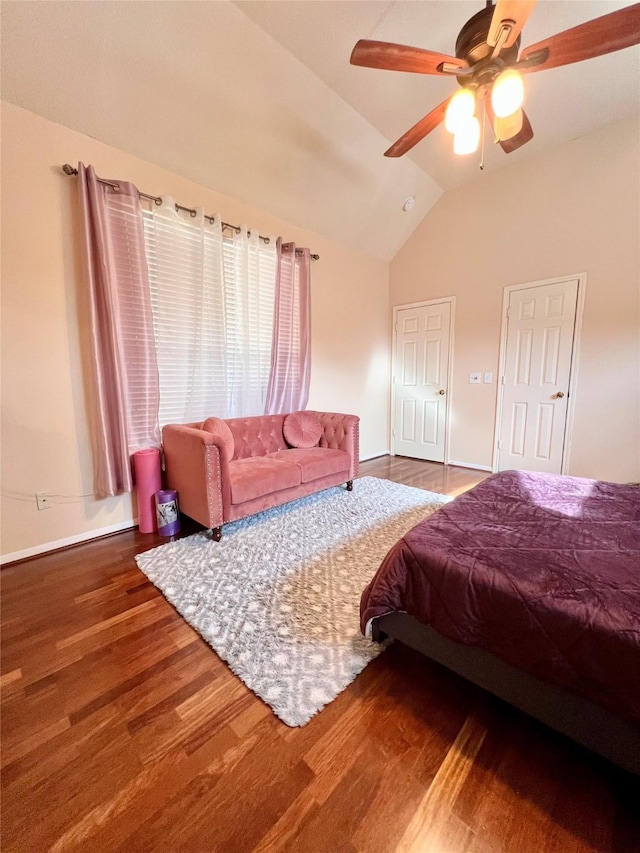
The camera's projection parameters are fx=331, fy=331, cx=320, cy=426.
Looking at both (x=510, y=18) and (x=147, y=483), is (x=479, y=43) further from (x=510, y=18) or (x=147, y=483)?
(x=147, y=483)

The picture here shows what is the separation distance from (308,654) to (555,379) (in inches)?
141

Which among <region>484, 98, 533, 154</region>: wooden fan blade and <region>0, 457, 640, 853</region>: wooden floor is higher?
<region>484, 98, 533, 154</region>: wooden fan blade

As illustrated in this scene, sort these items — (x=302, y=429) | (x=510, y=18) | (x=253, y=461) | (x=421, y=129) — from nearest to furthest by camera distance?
(x=510, y=18) < (x=421, y=129) < (x=253, y=461) < (x=302, y=429)

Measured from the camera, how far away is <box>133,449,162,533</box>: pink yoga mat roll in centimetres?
251

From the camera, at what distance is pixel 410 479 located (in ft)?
12.5

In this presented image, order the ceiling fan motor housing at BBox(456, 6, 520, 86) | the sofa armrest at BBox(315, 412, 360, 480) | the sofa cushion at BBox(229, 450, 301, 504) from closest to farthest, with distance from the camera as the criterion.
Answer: the ceiling fan motor housing at BBox(456, 6, 520, 86), the sofa cushion at BBox(229, 450, 301, 504), the sofa armrest at BBox(315, 412, 360, 480)

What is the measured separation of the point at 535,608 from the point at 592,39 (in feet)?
7.24

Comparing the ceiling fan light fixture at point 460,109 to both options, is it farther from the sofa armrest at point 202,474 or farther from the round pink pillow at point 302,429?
the round pink pillow at point 302,429

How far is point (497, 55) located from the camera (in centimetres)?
149

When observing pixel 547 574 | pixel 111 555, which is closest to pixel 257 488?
pixel 111 555

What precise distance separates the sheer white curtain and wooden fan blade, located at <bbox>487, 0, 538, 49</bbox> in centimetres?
220

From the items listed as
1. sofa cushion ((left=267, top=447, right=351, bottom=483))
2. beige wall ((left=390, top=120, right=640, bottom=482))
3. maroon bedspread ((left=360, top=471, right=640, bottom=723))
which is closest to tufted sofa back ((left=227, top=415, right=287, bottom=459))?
sofa cushion ((left=267, top=447, right=351, bottom=483))

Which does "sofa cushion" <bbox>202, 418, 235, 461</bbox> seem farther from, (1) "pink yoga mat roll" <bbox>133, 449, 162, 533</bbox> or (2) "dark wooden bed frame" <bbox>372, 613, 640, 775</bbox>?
(2) "dark wooden bed frame" <bbox>372, 613, 640, 775</bbox>

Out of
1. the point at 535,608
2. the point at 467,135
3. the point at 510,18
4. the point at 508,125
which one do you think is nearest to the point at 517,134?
the point at 508,125
